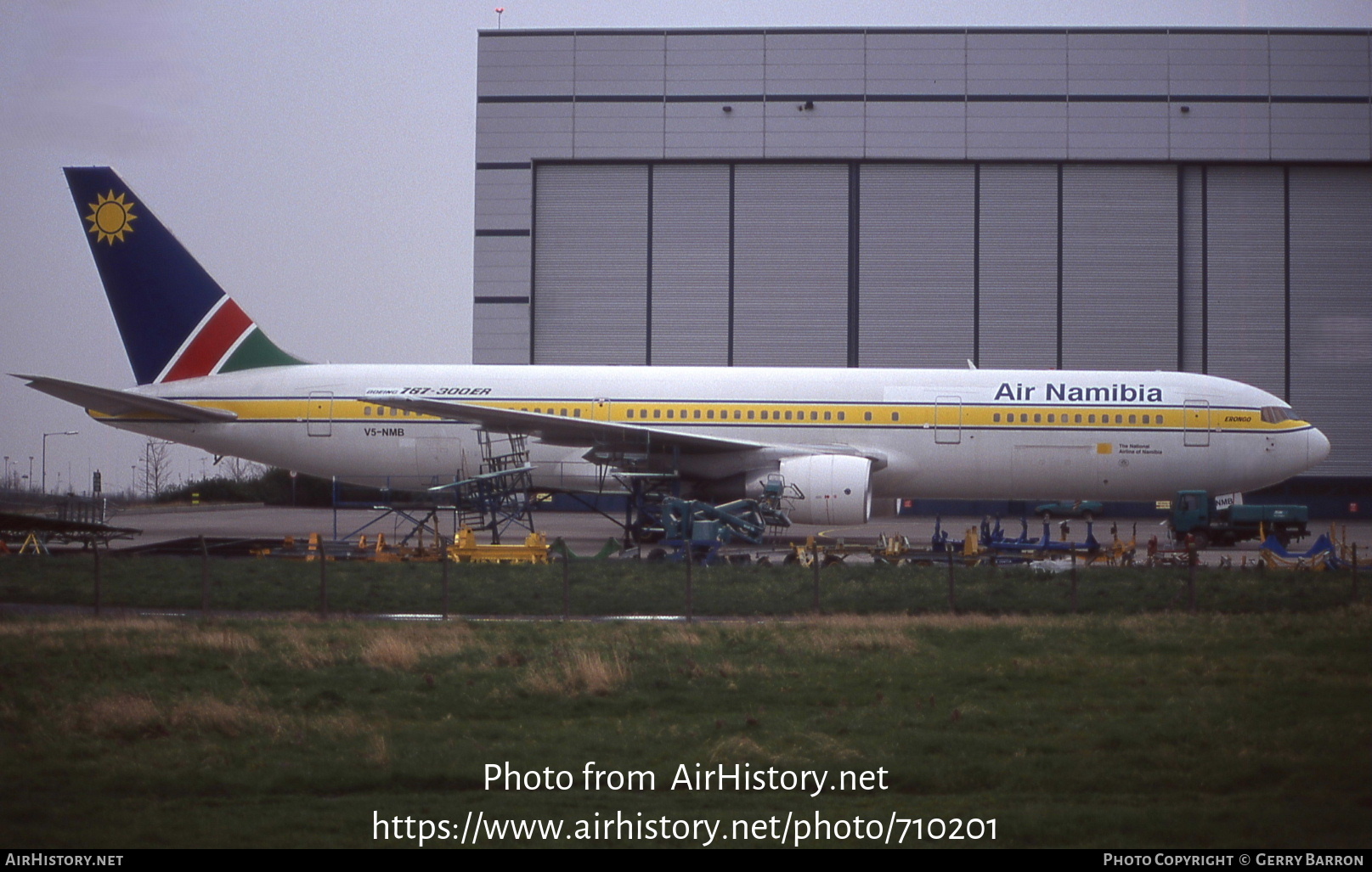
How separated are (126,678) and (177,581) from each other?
6.85m

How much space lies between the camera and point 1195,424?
23.9 m

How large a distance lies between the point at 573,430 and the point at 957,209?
22864 millimetres

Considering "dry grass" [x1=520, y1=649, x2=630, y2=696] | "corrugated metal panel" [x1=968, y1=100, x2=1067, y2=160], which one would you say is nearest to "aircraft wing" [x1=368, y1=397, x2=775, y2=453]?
"dry grass" [x1=520, y1=649, x2=630, y2=696]

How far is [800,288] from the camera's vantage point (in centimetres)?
4012

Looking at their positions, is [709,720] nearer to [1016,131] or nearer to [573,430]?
[573,430]

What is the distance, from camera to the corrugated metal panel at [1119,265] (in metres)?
39.8

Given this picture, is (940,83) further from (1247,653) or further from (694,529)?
(1247,653)

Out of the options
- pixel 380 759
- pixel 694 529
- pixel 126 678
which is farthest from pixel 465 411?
pixel 380 759

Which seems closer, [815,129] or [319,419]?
[319,419]

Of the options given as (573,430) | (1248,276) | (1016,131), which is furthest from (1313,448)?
(1016,131)

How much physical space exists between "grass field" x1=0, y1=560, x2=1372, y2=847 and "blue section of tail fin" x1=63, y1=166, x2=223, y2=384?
41.5ft

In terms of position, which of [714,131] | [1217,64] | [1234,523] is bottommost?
[1234,523]

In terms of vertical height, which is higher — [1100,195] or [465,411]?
[1100,195]

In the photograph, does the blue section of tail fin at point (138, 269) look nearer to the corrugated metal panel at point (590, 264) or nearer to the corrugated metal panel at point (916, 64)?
the corrugated metal panel at point (590, 264)
